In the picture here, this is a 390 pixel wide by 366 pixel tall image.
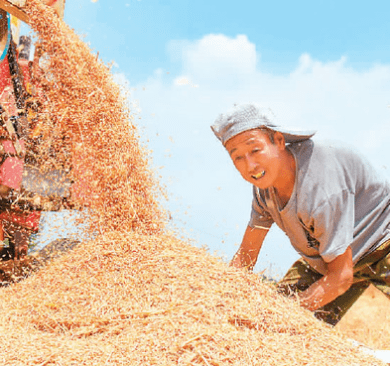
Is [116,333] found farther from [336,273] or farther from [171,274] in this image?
[336,273]

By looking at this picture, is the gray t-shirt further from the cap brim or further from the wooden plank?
the wooden plank

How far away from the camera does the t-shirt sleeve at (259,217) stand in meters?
2.89

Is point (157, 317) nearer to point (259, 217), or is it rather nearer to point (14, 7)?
point (259, 217)

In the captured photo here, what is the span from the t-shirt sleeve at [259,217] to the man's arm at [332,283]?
0.60 metres

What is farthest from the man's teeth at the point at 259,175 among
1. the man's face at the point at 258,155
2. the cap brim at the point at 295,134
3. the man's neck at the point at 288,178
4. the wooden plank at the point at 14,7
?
the wooden plank at the point at 14,7

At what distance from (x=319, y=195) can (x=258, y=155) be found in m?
0.40

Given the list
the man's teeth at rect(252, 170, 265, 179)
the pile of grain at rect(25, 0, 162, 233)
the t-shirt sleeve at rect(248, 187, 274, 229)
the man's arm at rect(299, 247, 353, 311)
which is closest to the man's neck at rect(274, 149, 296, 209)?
the man's teeth at rect(252, 170, 265, 179)

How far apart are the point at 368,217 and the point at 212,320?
50.6 inches

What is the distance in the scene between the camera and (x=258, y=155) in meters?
2.32

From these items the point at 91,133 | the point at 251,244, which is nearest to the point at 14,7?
the point at 91,133

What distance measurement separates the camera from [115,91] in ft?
11.0

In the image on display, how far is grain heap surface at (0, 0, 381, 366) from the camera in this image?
1782 millimetres

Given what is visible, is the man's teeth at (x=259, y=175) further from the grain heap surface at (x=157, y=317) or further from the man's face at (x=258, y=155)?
the grain heap surface at (x=157, y=317)

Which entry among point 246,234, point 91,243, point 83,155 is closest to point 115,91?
point 83,155
